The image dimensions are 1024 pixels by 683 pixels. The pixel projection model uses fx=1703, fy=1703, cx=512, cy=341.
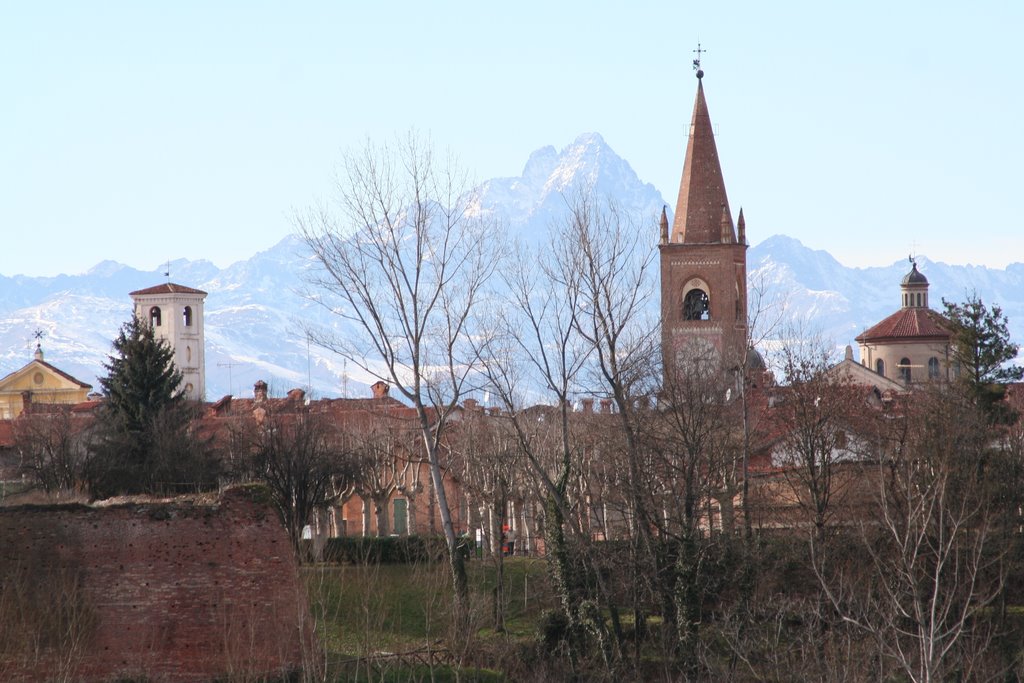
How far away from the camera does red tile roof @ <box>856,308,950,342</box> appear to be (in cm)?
8756

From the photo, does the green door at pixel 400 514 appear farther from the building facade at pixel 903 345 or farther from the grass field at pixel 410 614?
the building facade at pixel 903 345

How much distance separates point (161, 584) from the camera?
999 inches

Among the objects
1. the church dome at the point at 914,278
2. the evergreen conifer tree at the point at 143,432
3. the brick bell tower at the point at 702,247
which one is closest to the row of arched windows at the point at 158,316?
the brick bell tower at the point at 702,247

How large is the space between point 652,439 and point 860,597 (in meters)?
6.43

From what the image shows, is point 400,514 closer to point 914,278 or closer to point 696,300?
point 696,300

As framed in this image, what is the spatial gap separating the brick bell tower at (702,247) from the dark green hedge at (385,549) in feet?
111

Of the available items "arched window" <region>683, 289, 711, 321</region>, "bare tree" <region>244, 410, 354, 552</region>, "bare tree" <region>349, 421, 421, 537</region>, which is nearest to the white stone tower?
"arched window" <region>683, 289, 711, 321</region>

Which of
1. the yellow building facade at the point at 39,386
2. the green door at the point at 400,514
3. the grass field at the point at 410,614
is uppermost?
the yellow building facade at the point at 39,386

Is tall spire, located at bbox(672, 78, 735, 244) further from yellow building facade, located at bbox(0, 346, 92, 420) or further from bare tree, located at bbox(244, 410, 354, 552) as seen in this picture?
yellow building facade, located at bbox(0, 346, 92, 420)

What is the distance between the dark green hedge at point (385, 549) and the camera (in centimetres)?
3844

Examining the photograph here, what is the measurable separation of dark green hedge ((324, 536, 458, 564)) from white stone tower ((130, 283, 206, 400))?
193 feet

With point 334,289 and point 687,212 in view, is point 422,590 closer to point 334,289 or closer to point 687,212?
point 334,289

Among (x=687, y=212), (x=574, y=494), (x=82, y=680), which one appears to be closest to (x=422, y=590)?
(x=574, y=494)

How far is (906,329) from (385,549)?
5478 centimetres
